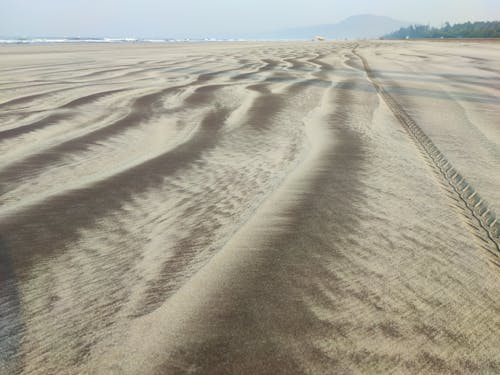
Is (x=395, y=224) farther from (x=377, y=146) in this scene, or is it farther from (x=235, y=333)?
(x=377, y=146)

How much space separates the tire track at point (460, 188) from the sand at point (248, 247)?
0.01 m

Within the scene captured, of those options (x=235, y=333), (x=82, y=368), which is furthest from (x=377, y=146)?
(x=82, y=368)

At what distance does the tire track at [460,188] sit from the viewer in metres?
1.54

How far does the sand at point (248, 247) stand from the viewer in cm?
91

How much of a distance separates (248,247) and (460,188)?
1114 mm

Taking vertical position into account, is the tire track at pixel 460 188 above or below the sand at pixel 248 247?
below

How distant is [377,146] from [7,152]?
6.72 ft

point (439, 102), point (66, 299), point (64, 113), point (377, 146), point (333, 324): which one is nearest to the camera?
point (333, 324)

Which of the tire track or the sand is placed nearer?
the sand

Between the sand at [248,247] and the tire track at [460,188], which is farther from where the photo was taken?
the tire track at [460,188]

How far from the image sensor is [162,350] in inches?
35.0

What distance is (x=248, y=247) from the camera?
136cm

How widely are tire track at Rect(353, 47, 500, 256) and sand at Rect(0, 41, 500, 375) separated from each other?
0.01 metres

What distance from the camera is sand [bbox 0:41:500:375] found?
0.91 meters
